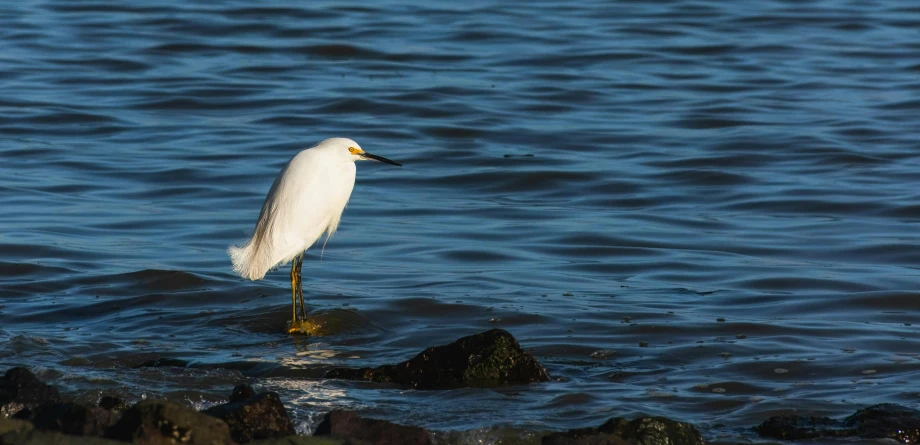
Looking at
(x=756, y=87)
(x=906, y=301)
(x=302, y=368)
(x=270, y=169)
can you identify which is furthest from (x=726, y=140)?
(x=302, y=368)

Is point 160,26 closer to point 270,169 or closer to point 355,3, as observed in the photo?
point 355,3

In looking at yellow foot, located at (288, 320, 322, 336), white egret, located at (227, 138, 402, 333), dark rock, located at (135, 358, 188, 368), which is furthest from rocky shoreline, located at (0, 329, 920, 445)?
white egret, located at (227, 138, 402, 333)

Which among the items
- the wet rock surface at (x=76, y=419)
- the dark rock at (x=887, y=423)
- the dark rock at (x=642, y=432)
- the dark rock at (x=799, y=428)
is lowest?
the dark rock at (x=799, y=428)

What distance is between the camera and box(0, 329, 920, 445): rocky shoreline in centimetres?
395

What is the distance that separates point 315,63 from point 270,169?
5350mm

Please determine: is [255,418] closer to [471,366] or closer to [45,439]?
[45,439]

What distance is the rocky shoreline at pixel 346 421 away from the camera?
13.0 ft

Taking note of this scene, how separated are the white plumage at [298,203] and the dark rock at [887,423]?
10.1 feet

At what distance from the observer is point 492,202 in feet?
33.2

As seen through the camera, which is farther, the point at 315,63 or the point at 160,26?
the point at 160,26

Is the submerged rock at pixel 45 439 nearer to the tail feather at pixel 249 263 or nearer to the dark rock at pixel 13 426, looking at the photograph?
the dark rock at pixel 13 426

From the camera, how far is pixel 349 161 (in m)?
7.14

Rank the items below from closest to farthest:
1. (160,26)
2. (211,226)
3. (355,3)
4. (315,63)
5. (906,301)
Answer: (906,301) → (211,226) → (315,63) → (160,26) → (355,3)

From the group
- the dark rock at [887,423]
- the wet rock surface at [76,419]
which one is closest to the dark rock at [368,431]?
the wet rock surface at [76,419]
